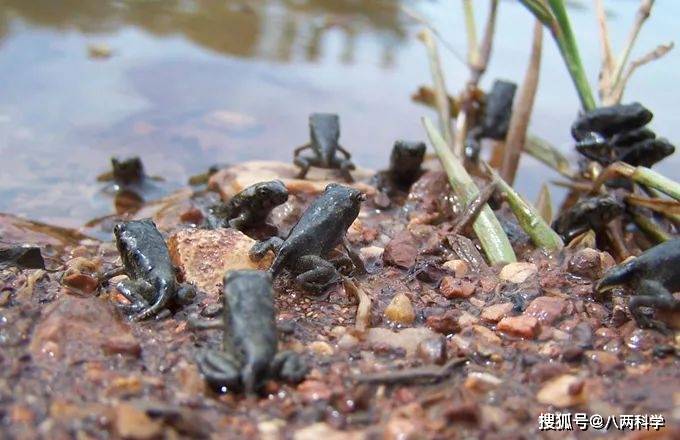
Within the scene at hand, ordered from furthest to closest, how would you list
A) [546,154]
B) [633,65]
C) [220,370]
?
1. [546,154]
2. [633,65]
3. [220,370]

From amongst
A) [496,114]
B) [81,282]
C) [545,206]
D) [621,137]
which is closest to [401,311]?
[81,282]

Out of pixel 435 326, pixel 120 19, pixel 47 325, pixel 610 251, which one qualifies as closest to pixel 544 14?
pixel 610 251

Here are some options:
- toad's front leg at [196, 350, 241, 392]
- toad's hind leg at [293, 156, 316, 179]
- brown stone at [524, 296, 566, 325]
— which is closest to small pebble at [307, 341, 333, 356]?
toad's front leg at [196, 350, 241, 392]

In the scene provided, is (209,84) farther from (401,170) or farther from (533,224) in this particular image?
(533,224)

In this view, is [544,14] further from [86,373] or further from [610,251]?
[86,373]

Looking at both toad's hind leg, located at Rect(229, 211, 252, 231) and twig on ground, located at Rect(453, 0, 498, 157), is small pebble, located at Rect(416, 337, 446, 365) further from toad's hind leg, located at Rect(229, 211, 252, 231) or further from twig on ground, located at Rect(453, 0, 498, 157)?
twig on ground, located at Rect(453, 0, 498, 157)

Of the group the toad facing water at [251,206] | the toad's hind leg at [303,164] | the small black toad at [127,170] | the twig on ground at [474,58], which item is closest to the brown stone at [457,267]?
the toad facing water at [251,206]
